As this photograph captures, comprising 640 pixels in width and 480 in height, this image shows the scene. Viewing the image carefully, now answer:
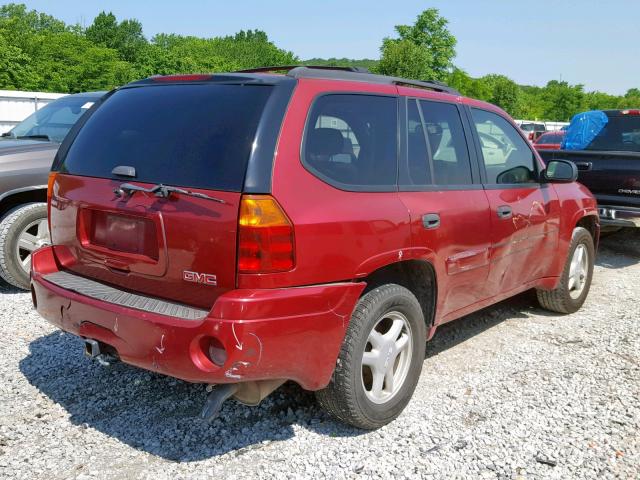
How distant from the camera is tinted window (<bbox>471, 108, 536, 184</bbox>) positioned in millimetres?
4250

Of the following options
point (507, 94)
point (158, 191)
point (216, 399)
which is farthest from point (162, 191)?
point (507, 94)

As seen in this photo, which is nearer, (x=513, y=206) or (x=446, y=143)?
(x=446, y=143)

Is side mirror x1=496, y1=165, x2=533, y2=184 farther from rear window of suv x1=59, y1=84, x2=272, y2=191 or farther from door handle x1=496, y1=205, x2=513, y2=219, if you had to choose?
rear window of suv x1=59, y1=84, x2=272, y2=191

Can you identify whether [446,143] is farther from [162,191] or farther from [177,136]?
[162,191]

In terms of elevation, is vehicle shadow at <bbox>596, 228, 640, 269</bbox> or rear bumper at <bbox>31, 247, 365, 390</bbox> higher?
rear bumper at <bbox>31, 247, 365, 390</bbox>

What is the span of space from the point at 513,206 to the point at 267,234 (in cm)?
233

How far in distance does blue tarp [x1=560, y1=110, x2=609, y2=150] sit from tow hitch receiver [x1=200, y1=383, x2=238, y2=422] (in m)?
7.82

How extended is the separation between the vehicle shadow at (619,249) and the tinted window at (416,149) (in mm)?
5008

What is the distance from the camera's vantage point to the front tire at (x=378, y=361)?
3027mm

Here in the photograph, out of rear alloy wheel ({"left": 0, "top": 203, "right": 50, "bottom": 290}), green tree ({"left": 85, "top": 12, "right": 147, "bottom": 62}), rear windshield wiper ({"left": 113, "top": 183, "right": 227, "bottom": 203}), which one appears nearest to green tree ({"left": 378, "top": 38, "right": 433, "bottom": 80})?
green tree ({"left": 85, "top": 12, "right": 147, "bottom": 62})

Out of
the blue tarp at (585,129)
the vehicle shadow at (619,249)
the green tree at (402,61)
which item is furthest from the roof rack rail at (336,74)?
the green tree at (402,61)

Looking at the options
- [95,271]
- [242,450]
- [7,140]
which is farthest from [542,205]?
[7,140]

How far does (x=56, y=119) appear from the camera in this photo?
21.3 ft

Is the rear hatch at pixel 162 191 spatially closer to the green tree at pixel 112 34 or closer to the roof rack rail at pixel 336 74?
the roof rack rail at pixel 336 74
